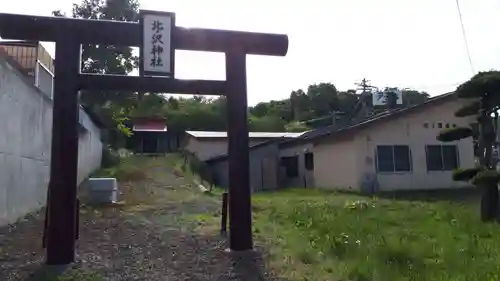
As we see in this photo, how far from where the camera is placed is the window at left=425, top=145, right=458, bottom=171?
20172 millimetres

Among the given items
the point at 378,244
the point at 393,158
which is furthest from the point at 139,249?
the point at 393,158

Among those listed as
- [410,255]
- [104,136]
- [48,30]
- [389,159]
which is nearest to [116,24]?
[48,30]

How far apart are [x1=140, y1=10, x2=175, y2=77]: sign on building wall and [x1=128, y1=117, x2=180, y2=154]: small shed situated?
3067 cm

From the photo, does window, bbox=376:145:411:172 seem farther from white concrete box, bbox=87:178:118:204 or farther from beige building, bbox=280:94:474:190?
white concrete box, bbox=87:178:118:204

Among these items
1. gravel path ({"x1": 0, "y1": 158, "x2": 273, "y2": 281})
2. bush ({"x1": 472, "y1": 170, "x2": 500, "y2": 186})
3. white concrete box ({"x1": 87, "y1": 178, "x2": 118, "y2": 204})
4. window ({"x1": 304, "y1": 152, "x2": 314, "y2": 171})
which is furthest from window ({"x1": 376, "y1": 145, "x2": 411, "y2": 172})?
white concrete box ({"x1": 87, "y1": 178, "x2": 118, "y2": 204})

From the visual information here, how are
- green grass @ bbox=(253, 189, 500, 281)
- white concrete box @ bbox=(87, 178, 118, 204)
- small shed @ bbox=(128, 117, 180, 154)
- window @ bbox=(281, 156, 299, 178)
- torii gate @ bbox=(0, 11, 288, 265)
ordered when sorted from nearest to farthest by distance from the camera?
green grass @ bbox=(253, 189, 500, 281) < torii gate @ bbox=(0, 11, 288, 265) < white concrete box @ bbox=(87, 178, 118, 204) < window @ bbox=(281, 156, 299, 178) < small shed @ bbox=(128, 117, 180, 154)

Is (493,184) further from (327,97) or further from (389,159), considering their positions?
(327,97)

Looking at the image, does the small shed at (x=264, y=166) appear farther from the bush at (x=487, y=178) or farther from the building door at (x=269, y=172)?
the bush at (x=487, y=178)

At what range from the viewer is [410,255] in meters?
7.12

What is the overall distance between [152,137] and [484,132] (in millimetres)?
A: 30963

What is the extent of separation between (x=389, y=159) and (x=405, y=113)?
2.02m

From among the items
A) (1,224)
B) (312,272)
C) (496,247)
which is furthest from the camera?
(1,224)

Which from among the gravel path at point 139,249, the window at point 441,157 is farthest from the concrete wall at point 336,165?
the gravel path at point 139,249

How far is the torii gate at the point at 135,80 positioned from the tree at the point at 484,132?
219 inches
